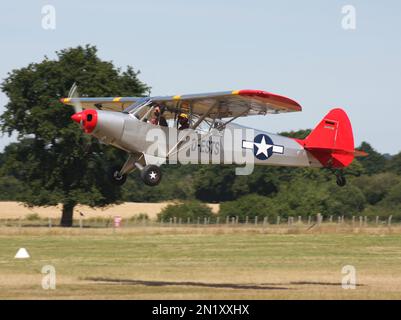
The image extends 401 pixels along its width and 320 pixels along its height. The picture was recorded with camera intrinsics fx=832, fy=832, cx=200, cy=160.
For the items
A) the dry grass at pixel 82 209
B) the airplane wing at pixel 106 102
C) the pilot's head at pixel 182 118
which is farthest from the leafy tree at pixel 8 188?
the pilot's head at pixel 182 118

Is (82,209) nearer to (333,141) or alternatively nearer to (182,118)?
(333,141)

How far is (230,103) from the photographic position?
2119 centimetres

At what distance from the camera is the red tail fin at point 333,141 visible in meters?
25.0

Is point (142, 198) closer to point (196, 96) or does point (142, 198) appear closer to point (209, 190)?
point (209, 190)

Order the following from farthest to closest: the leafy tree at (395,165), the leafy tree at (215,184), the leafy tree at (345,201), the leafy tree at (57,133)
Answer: the leafy tree at (395,165)
the leafy tree at (215,184)
the leafy tree at (345,201)
the leafy tree at (57,133)

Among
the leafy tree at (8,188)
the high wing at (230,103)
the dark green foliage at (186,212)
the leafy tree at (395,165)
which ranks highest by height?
the leafy tree at (395,165)

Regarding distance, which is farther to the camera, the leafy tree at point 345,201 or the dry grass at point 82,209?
the leafy tree at point 345,201

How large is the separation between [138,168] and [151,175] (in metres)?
0.57

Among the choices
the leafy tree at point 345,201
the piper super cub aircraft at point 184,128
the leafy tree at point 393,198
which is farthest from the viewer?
the leafy tree at point 393,198

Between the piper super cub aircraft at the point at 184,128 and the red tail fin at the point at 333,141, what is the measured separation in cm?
93

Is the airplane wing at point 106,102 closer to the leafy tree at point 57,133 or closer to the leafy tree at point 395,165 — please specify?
the leafy tree at point 57,133

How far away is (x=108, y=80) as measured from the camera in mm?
46406

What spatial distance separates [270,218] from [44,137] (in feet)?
52.3
